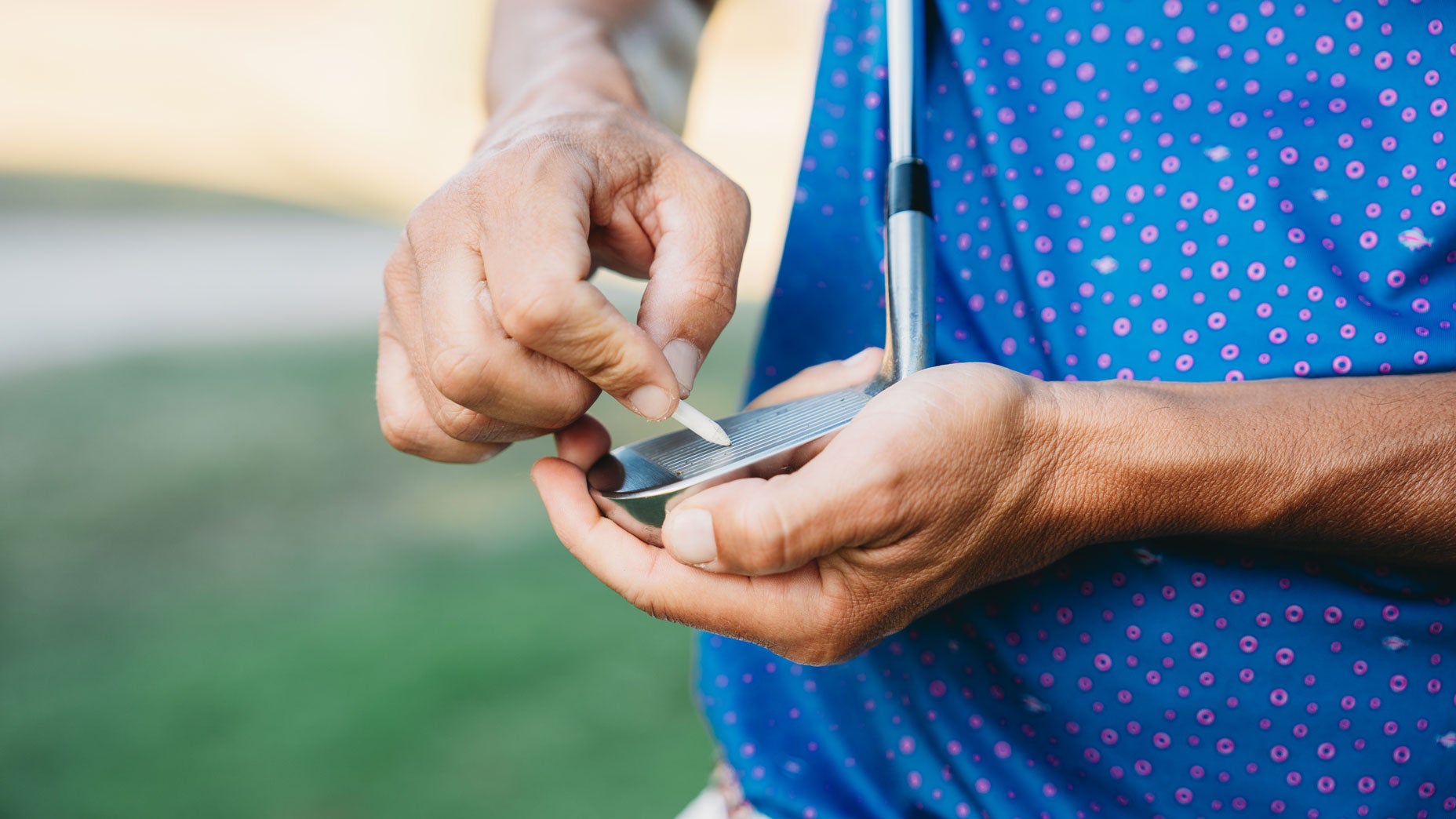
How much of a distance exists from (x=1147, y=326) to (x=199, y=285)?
534 centimetres

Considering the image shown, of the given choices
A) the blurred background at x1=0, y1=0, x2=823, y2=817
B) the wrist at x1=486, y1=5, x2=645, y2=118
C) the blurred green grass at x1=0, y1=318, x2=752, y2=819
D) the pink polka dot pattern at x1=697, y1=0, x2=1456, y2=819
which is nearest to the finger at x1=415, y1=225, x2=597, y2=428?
the wrist at x1=486, y1=5, x2=645, y2=118

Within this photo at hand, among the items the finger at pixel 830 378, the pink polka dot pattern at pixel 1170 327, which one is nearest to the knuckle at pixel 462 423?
the finger at pixel 830 378

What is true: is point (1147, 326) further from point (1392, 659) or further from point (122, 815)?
point (122, 815)

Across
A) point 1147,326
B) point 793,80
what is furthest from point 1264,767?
point 793,80

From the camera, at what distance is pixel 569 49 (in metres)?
0.96

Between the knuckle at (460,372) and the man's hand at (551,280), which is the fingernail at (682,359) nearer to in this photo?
the man's hand at (551,280)

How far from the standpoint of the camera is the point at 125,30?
7.67 m

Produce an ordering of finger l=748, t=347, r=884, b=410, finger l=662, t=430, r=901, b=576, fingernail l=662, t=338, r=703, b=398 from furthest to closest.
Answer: finger l=748, t=347, r=884, b=410, fingernail l=662, t=338, r=703, b=398, finger l=662, t=430, r=901, b=576

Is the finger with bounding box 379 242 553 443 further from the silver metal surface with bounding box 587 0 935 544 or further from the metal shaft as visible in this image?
the metal shaft

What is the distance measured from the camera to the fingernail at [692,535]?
24.0 inches

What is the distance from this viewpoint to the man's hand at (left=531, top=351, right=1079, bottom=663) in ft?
1.95

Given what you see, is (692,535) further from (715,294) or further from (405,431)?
(405,431)

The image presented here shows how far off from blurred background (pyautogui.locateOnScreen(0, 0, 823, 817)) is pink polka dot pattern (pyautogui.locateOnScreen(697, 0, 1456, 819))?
354 mm

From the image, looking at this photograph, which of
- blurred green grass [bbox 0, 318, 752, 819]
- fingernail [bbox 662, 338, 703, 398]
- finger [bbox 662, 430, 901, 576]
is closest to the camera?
finger [bbox 662, 430, 901, 576]
